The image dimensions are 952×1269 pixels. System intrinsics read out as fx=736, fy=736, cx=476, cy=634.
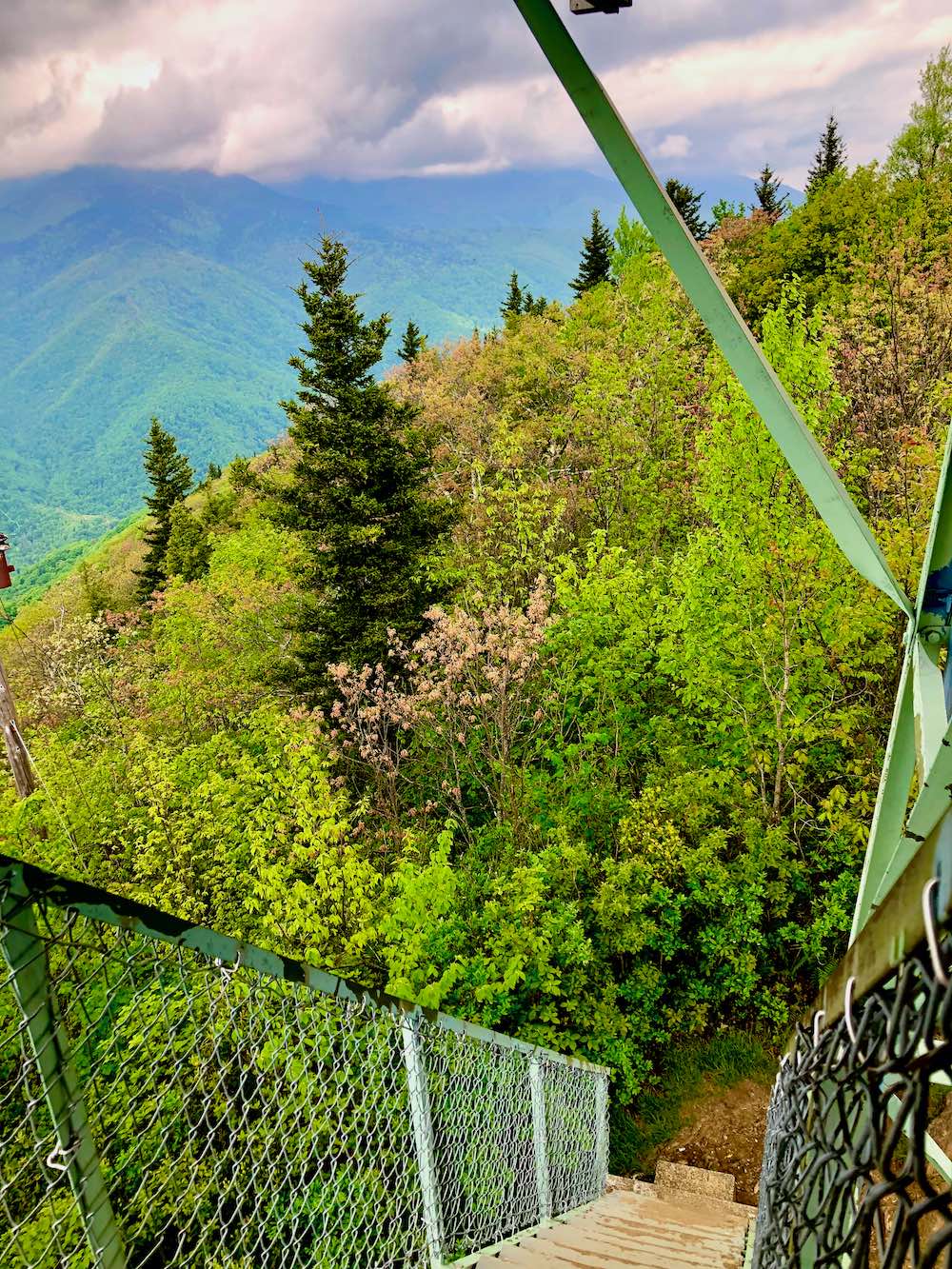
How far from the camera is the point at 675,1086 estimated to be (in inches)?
363

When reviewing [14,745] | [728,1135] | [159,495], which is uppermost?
[159,495]

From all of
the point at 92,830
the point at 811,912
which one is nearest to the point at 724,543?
the point at 811,912

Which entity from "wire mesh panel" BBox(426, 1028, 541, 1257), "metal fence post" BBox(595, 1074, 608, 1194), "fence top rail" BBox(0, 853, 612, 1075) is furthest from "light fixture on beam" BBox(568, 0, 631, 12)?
"metal fence post" BBox(595, 1074, 608, 1194)

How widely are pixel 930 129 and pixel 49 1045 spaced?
38.6m

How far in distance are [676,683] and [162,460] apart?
3269cm

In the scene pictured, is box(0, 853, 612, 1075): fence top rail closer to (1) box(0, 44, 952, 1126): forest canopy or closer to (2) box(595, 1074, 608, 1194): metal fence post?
(2) box(595, 1074, 608, 1194): metal fence post

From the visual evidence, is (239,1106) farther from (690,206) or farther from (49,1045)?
(690,206)

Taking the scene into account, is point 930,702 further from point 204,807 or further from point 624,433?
point 624,433

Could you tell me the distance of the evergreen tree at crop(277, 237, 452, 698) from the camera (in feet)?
48.1

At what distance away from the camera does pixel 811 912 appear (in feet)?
35.1

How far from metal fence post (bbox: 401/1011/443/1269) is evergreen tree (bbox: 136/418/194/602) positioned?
1424 inches

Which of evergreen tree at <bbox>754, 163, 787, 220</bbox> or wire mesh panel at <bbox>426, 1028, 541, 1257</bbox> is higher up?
evergreen tree at <bbox>754, 163, 787, 220</bbox>

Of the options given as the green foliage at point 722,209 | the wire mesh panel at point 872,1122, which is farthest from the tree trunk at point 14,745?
the green foliage at point 722,209

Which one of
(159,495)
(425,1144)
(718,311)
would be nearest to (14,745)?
(425,1144)
